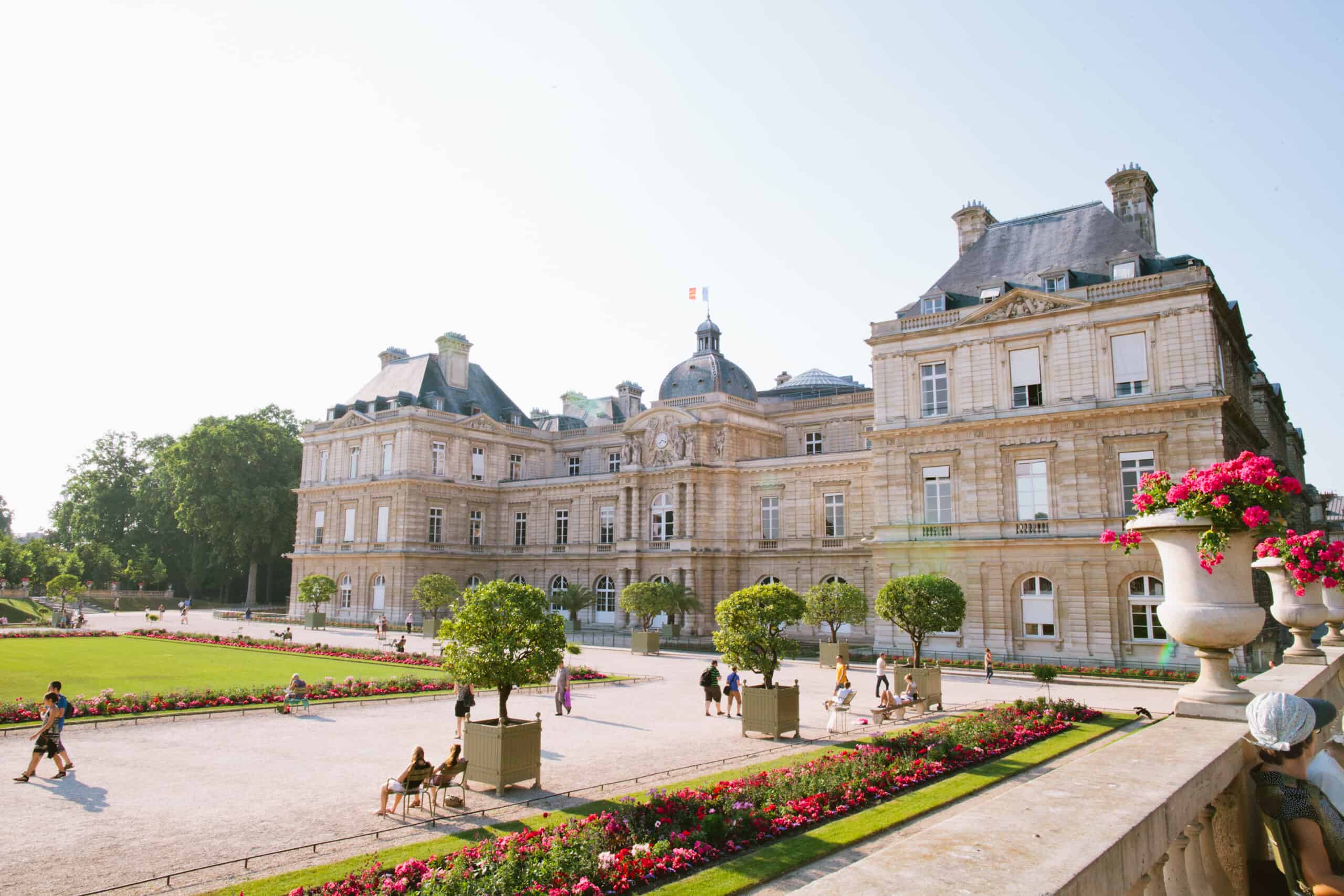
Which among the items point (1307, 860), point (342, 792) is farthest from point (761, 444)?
point (1307, 860)

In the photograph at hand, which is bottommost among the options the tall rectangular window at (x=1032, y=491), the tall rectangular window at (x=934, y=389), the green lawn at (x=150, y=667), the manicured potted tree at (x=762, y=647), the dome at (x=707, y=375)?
the green lawn at (x=150, y=667)

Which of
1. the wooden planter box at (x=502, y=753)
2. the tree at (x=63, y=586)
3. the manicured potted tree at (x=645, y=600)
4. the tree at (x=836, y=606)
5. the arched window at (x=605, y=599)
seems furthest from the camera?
the arched window at (x=605, y=599)

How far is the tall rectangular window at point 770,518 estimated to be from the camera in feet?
156

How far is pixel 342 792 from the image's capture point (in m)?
13.6

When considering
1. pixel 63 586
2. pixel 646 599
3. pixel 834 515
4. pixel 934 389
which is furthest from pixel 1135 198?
pixel 63 586

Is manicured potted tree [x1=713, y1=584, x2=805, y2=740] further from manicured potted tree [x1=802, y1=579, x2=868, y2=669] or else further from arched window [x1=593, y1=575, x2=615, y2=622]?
arched window [x1=593, y1=575, x2=615, y2=622]

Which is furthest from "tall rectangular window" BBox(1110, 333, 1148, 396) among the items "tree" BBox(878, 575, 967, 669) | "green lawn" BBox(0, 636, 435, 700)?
"green lawn" BBox(0, 636, 435, 700)

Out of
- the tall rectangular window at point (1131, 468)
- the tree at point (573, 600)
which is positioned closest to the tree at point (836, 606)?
the tall rectangular window at point (1131, 468)

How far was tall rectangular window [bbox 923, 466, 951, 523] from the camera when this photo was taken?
35.0 meters

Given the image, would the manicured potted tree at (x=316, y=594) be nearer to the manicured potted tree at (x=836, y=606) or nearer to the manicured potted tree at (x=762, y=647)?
the manicured potted tree at (x=836, y=606)

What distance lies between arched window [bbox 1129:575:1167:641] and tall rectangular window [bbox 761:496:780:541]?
63.9ft

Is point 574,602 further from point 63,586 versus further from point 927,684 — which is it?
point 927,684

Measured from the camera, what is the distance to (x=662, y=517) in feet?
166

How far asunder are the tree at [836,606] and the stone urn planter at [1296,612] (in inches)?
891
